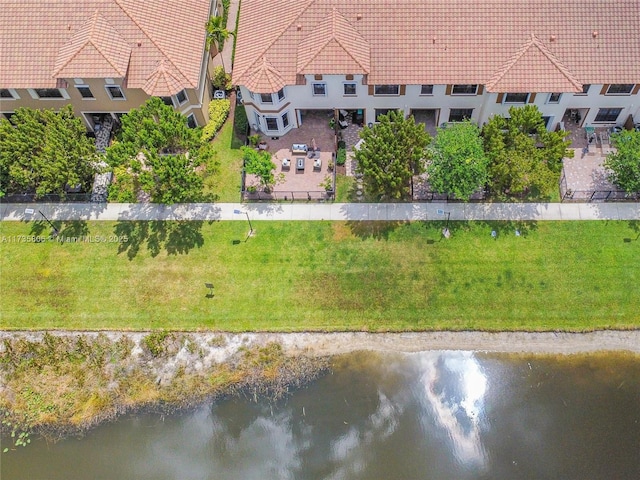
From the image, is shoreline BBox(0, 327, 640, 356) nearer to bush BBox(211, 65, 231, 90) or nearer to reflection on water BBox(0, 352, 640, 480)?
reflection on water BBox(0, 352, 640, 480)

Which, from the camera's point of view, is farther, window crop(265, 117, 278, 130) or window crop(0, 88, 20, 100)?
window crop(265, 117, 278, 130)

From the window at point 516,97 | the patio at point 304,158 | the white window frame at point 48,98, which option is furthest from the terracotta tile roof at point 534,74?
the white window frame at point 48,98

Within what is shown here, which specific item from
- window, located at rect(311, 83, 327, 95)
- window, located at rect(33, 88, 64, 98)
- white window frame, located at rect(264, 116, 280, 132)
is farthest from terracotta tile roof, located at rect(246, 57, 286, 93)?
window, located at rect(33, 88, 64, 98)

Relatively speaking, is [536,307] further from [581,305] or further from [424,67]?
[424,67]


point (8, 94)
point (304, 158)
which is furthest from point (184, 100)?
point (8, 94)

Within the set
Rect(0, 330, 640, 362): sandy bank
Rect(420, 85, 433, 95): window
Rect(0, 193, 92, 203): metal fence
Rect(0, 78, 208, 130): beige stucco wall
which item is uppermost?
Rect(420, 85, 433, 95): window

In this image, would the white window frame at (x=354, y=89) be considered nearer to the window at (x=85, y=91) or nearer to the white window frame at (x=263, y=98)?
the white window frame at (x=263, y=98)

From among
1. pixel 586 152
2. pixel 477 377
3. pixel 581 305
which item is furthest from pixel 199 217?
pixel 586 152
